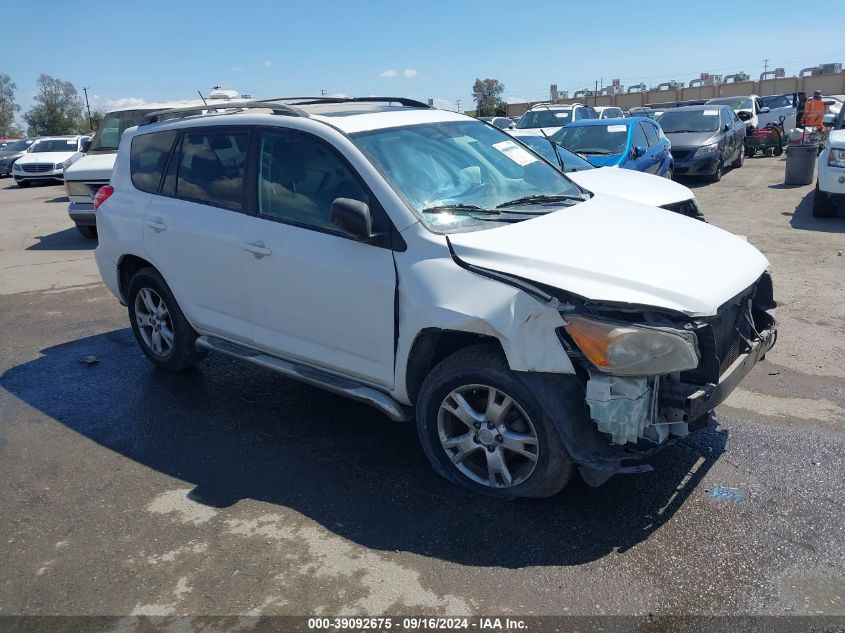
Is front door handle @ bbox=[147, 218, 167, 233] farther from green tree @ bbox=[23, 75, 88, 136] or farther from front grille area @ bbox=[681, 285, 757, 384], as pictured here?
green tree @ bbox=[23, 75, 88, 136]

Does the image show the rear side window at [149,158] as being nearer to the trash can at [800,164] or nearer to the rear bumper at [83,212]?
the rear bumper at [83,212]

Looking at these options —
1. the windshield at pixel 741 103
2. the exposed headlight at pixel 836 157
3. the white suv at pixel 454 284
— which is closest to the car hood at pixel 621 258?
the white suv at pixel 454 284

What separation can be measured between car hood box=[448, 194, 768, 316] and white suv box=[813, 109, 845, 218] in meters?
7.32

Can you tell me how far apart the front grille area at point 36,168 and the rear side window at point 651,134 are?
18752 mm

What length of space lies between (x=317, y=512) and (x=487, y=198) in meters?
1.97

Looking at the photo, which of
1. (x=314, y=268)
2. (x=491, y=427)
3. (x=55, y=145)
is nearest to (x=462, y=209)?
(x=314, y=268)

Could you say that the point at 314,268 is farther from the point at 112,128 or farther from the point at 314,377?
the point at 112,128

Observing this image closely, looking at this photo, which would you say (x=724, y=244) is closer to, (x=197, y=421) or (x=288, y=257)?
(x=288, y=257)

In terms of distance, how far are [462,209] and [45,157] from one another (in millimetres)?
23546

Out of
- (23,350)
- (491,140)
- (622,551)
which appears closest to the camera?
(622,551)

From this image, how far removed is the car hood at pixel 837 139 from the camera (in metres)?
10.4

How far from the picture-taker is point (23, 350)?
6.64 meters

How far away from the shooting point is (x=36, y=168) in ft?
76.2

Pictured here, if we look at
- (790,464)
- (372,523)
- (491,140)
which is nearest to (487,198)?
(491,140)
